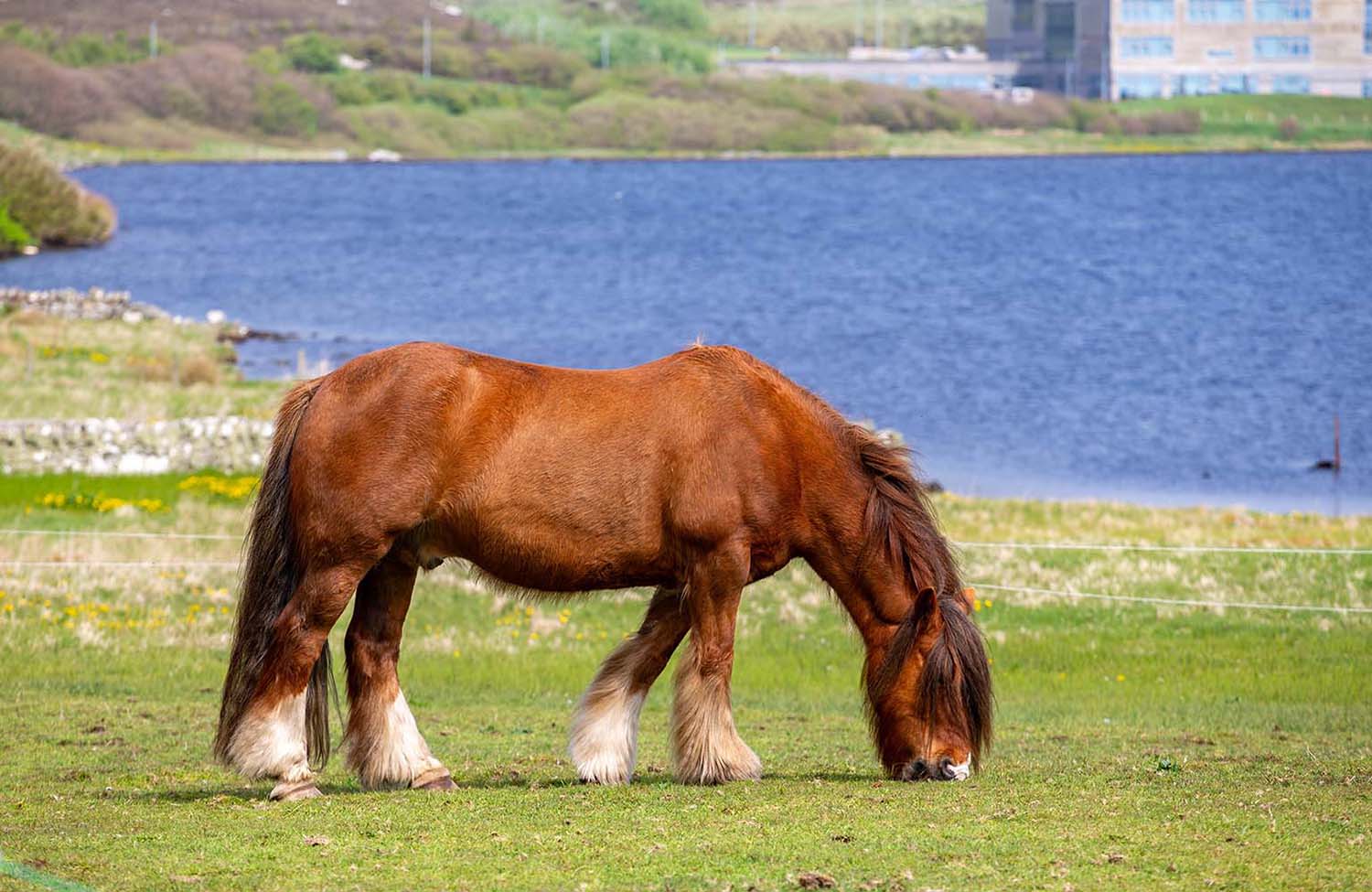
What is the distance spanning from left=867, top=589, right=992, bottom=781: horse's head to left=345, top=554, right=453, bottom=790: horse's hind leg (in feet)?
8.21

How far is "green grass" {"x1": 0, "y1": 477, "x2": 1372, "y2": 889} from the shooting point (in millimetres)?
7527

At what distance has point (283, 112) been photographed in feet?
617

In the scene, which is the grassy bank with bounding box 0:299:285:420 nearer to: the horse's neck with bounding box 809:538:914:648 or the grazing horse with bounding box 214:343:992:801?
the grazing horse with bounding box 214:343:992:801

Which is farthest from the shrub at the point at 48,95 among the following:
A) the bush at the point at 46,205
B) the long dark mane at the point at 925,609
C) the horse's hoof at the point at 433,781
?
the long dark mane at the point at 925,609

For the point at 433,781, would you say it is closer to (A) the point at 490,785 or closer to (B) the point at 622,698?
(A) the point at 490,785

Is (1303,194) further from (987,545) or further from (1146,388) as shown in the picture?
(987,545)

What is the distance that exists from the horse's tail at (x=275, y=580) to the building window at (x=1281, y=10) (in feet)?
619

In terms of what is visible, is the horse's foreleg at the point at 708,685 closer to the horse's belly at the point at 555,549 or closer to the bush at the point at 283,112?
the horse's belly at the point at 555,549

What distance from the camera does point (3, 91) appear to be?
17075cm

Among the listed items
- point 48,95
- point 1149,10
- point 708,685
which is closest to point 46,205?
point 708,685

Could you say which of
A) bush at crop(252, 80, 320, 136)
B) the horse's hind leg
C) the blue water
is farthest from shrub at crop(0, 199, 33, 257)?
bush at crop(252, 80, 320, 136)

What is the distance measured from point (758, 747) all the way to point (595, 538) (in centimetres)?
315

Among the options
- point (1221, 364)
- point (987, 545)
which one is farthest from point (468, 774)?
point (1221, 364)

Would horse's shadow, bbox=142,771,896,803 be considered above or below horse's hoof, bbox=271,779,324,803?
below
